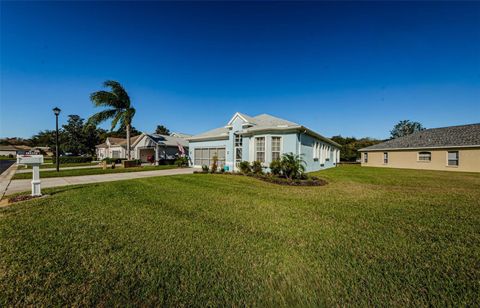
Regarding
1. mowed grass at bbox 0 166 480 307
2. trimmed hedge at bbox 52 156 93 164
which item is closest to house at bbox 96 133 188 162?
trimmed hedge at bbox 52 156 93 164

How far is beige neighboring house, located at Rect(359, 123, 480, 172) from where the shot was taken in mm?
17281

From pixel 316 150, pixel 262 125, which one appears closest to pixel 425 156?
pixel 316 150

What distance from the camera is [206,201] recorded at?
6.05 metres

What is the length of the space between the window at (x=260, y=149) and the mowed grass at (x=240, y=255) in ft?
26.2

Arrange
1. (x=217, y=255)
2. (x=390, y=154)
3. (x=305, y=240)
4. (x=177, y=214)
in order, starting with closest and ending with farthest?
(x=217, y=255) < (x=305, y=240) < (x=177, y=214) < (x=390, y=154)

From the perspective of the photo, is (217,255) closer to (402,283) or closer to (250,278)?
(250,278)

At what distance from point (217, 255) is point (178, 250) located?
662 mm

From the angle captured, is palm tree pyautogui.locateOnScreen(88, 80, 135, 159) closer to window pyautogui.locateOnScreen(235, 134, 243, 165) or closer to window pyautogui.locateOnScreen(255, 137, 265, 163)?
window pyautogui.locateOnScreen(235, 134, 243, 165)

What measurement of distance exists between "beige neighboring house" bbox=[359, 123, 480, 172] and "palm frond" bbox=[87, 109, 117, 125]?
32265 mm

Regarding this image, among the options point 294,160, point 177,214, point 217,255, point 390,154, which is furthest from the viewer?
point 390,154

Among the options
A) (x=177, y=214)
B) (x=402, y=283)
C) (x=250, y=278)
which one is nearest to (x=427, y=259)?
(x=402, y=283)

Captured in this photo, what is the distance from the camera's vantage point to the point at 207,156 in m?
18.1

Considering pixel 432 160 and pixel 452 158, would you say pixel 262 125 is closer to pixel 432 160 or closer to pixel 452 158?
pixel 432 160

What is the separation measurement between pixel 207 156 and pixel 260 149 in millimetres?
6629
